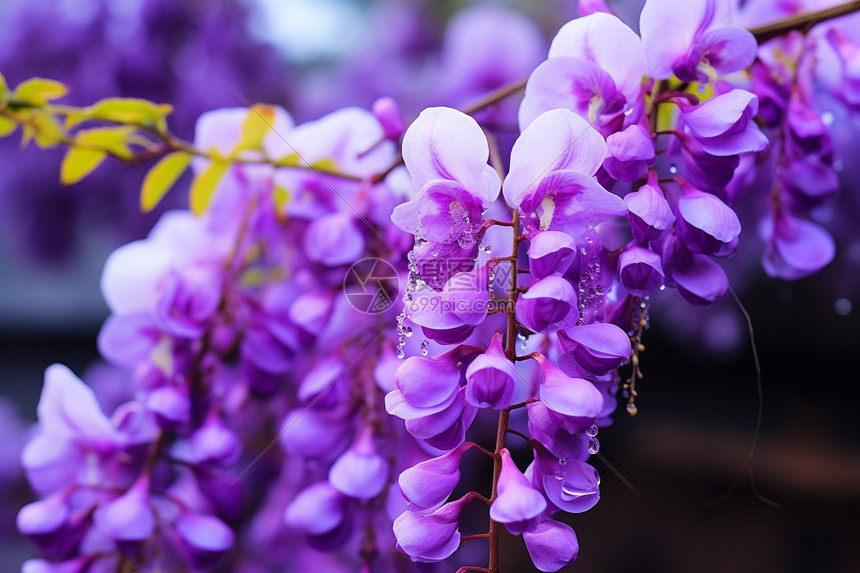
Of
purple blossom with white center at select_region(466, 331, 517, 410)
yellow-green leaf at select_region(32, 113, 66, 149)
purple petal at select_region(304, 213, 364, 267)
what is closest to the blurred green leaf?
yellow-green leaf at select_region(32, 113, 66, 149)

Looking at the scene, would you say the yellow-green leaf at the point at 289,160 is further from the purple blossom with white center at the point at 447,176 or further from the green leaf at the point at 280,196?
the purple blossom with white center at the point at 447,176

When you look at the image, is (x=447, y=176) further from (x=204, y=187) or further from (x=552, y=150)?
(x=204, y=187)

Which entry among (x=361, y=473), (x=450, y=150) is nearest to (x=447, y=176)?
(x=450, y=150)

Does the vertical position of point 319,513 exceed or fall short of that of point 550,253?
it falls short

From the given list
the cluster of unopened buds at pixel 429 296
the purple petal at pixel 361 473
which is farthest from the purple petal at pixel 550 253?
the purple petal at pixel 361 473

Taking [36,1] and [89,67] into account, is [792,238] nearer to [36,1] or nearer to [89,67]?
[89,67]

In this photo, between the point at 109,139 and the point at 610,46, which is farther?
the point at 109,139
